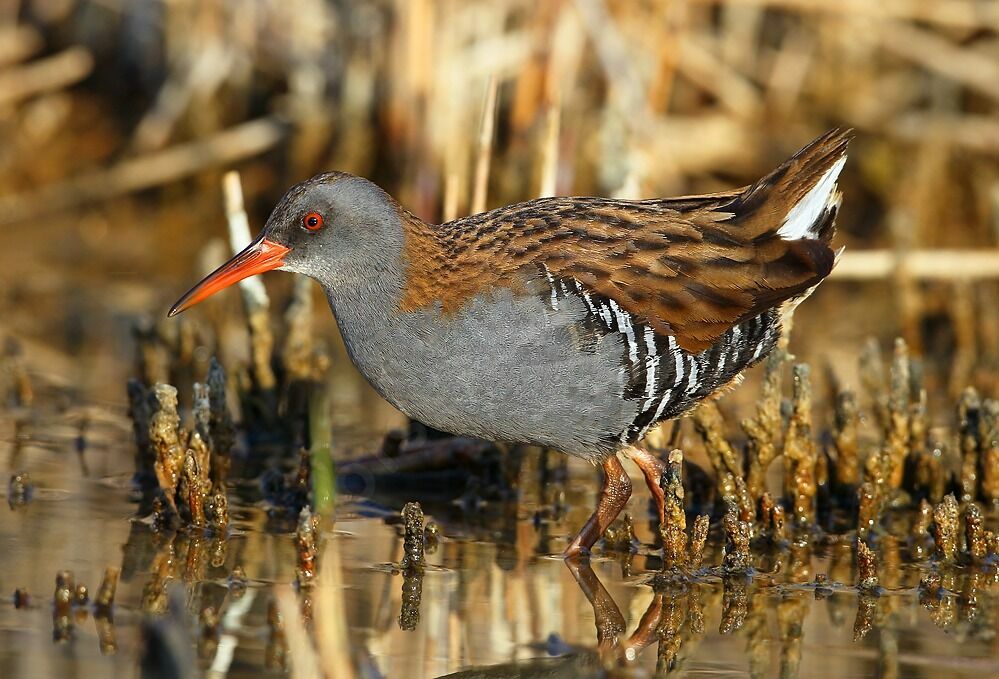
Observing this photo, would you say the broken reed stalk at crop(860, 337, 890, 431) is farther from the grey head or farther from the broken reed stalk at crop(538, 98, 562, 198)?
the grey head

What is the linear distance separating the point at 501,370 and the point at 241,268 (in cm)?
86

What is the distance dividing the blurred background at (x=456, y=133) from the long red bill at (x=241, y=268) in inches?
56.8

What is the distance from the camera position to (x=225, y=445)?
4867 millimetres

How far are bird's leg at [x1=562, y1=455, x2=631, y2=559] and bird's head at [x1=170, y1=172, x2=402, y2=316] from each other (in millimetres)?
1002

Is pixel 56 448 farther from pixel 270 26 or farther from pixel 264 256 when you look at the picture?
pixel 270 26

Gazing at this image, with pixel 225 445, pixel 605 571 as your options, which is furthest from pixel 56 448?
pixel 605 571

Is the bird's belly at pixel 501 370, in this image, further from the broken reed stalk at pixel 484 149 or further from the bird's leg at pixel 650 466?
the broken reed stalk at pixel 484 149

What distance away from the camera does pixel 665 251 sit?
4465 mm

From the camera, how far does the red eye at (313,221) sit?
4.43 metres

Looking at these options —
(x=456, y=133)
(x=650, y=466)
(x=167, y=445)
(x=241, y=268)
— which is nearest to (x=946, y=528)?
(x=650, y=466)

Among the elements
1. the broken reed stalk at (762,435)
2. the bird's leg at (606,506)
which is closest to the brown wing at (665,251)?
the broken reed stalk at (762,435)

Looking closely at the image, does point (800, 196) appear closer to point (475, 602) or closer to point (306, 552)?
point (475, 602)

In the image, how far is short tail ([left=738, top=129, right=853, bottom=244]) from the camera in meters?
4.67

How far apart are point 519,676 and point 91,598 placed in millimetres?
1132
